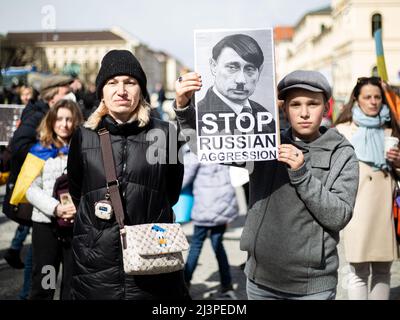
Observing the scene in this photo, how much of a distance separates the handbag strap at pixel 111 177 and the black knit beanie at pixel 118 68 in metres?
0.24

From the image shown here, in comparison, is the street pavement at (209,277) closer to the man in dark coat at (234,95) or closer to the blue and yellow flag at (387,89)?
the blue and yellow flag at (387,89)

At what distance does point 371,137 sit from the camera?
11.9 feet

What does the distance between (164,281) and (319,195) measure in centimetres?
82

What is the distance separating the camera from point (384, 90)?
11.7 feet

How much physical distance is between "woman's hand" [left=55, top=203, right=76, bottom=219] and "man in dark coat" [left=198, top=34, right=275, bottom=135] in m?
1.52

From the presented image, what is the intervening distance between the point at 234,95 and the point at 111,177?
0.65 metres

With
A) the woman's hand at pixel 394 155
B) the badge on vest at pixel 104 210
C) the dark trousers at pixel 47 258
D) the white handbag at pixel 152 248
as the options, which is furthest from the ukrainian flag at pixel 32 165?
the woman's hand at pixel 394 155

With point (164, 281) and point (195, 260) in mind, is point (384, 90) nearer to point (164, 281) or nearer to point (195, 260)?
point (164, 281)

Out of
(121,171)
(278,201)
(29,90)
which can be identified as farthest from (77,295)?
(29,90)

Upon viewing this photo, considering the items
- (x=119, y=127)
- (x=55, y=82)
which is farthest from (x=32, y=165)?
(x=119, y=127)

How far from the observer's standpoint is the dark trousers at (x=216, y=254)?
4.99 meters

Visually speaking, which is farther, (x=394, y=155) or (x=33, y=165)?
(x=33, y=165)

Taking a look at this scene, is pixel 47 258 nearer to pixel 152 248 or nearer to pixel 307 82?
pixel 152 248

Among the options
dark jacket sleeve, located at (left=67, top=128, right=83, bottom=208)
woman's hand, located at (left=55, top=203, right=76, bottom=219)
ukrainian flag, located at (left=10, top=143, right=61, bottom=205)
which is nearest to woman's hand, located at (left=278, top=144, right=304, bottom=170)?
dark jacket sleeve, located at (left=67, top=128, right=83, bottom=208)
